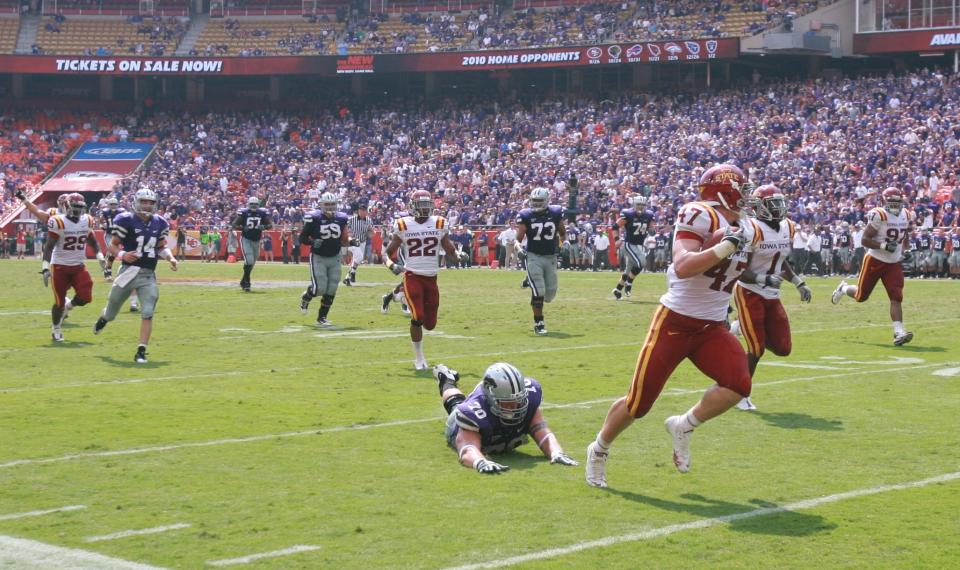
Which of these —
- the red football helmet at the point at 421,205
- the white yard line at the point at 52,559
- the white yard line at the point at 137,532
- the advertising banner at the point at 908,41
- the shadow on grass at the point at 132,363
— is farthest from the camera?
the advertising banner at the point at 908,41

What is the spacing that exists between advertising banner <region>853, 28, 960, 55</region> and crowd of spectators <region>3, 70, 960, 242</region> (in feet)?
5.68

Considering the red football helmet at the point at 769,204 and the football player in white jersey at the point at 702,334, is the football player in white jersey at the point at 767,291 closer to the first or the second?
the red football helmet at the point at 769,204

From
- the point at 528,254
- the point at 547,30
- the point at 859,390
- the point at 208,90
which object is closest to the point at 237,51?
the point at 208,90

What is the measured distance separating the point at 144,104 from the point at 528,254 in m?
45.7

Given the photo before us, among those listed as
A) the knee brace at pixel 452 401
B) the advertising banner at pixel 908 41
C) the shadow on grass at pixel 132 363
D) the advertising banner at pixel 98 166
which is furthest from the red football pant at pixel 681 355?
the advertising banner at pixel 98 166

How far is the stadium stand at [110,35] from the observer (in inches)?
2312

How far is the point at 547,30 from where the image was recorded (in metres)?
52.1

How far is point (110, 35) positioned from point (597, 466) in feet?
187

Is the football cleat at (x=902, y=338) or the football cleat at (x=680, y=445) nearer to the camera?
the football cleat at (x=680, y=445)

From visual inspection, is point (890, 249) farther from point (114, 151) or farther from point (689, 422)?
point (114, 151)

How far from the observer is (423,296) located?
45.4ft

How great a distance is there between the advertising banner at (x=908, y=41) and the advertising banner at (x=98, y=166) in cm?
3034

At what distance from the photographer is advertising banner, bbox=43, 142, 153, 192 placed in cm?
5452

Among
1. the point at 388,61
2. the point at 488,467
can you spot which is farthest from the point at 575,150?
the point at 488,467
